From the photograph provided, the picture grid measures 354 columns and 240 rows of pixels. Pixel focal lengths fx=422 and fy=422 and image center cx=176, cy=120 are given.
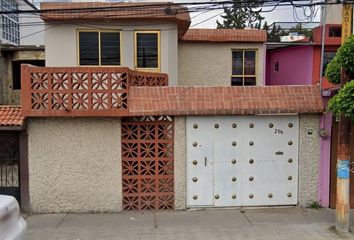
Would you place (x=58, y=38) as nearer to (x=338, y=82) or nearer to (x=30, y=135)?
(x=30, y=135)

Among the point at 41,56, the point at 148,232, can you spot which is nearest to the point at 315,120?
the point at 148,232

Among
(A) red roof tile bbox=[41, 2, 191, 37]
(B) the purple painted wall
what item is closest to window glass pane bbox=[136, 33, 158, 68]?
(A) red roof tile bbox=[41, 2, 191, 37]

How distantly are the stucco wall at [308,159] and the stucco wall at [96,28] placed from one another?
A: 5304 millimetres

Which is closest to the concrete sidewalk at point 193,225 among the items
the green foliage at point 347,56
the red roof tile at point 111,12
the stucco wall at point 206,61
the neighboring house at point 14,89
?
the neighboring house at point 14,89

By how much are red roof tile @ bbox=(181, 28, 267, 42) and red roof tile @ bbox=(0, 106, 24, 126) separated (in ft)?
26.1

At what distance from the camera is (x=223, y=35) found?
14961mm

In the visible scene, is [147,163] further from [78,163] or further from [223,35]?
[223,35]

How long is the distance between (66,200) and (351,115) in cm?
525

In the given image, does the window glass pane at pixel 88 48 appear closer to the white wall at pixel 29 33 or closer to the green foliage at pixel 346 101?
the green foliage at pixel 346 101

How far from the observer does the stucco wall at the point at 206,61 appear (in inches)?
587

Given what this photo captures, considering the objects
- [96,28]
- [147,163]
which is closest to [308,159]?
[147,163]

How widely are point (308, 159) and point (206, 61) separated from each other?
7553mm

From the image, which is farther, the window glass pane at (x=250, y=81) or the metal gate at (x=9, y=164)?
the window glass pane at (x=250, y=81)

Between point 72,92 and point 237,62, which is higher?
point 237,62
